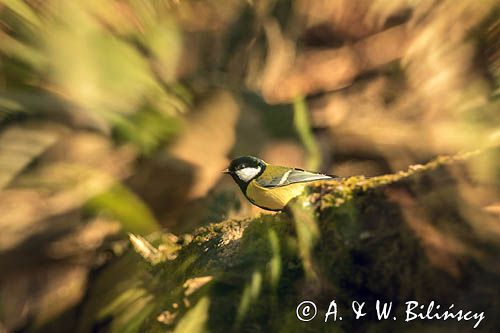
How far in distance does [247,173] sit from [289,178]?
0.14 meters

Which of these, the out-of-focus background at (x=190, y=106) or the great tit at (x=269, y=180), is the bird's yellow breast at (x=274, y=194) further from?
the out-of-focus background at (x=190, y=106)

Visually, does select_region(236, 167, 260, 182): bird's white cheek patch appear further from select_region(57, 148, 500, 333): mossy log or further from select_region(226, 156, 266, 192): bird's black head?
select_region(57, 148, 500, 333): mossy log

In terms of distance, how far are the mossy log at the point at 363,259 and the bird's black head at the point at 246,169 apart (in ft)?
0.65

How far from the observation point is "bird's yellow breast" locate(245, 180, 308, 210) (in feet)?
3.88

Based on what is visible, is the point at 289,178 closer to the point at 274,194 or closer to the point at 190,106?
the point at 274,194

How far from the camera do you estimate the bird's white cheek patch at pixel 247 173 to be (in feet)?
4.30

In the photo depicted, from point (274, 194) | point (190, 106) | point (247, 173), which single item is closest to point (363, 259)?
point (274, 194)

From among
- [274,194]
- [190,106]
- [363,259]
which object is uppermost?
[190,106]

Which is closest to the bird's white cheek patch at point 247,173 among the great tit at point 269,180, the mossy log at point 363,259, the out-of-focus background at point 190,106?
the great tit at point 269,180

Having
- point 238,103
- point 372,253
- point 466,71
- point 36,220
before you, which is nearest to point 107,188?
point 36,220

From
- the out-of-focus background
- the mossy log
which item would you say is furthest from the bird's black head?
the out-of-focus background

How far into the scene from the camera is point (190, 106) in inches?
78.6

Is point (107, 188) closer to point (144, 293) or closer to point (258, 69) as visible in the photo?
point (144, 293)

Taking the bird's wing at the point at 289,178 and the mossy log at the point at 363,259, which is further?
the bird's wing at the point at 289,178
